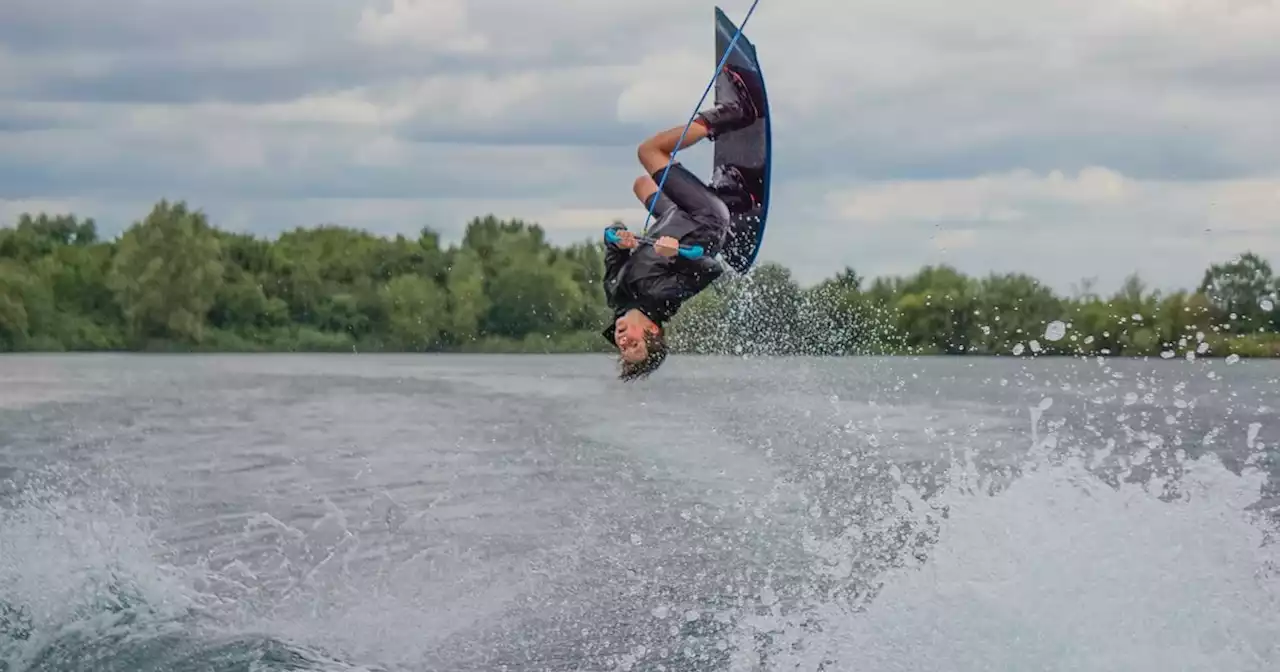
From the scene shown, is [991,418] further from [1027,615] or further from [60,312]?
[60,312]

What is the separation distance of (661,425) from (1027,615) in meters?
14.8

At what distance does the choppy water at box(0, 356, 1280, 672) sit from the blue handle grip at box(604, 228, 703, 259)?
434cm

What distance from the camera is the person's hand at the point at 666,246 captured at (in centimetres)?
662

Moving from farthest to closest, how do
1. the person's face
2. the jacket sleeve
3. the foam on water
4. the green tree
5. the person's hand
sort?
the green tree < the foam on water < the person's face < the jacket sleeve < the person's hand

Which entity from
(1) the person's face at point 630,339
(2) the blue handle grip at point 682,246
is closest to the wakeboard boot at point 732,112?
(2) the blue handle grip at point 682,246

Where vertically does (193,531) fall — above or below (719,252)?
below

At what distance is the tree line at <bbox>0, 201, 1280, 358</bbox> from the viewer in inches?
989

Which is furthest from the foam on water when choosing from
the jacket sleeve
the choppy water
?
the jacket sleeve

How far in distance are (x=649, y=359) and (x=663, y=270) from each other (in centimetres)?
64

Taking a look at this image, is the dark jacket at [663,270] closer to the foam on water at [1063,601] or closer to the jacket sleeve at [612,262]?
the jacket sleeve at [612,262]

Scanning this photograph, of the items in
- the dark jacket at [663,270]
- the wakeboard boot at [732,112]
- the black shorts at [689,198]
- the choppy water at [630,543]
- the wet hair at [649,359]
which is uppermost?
the wakeboard boot at [732,112]

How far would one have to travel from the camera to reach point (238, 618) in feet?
37.7

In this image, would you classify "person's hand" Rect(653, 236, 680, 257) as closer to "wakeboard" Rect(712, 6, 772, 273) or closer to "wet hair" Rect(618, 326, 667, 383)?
"wakeboard" Rect(712, 6, 772, 273)

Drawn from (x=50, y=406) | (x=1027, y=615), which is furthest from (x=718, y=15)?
(x=50, y=406)
